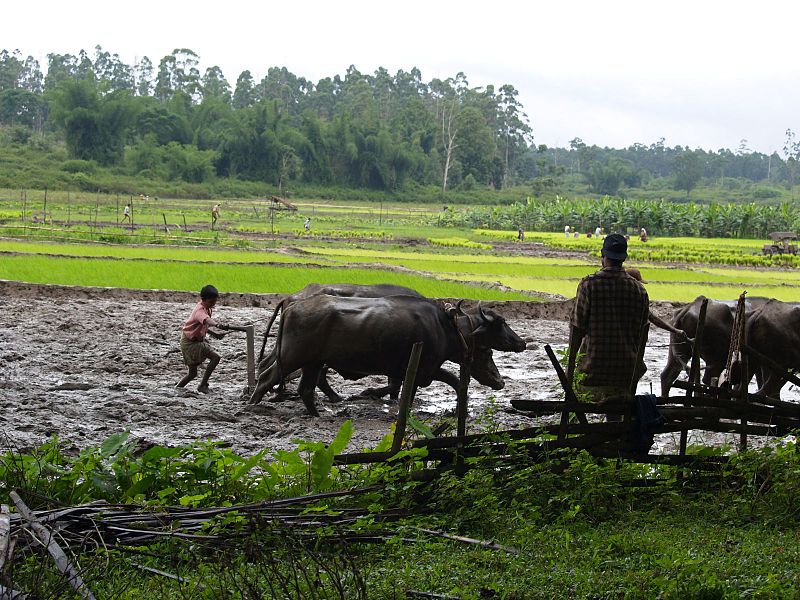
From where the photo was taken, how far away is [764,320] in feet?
36.7

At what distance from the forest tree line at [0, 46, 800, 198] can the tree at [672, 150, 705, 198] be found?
18 centimetres

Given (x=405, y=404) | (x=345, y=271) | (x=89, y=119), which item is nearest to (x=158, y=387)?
(x=405, y=404)

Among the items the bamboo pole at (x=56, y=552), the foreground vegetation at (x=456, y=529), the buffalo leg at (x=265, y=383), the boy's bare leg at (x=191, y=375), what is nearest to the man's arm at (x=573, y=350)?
the foreground vegetation at (x=456, y=529)

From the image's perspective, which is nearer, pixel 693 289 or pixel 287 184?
pixel 693 289

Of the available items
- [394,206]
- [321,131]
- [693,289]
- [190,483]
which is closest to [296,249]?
[693,289]

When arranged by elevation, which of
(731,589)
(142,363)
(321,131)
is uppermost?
(321,131)

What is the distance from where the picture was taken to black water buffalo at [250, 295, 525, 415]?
10.5m

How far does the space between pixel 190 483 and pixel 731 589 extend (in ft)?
10.6

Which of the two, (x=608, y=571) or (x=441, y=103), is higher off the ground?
(x=441, y=103)

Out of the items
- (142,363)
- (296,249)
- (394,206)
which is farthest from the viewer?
(394,206)

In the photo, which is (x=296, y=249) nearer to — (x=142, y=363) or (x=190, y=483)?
(x=142, y=363)

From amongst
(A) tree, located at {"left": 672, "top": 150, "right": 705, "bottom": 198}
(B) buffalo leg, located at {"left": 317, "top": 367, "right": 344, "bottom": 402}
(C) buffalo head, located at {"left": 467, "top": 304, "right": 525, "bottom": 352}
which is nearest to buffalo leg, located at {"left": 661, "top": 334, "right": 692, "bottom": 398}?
(C) buffalo head, located at {"left": 467, "top": 304, "right": 525, "bottom": 352}

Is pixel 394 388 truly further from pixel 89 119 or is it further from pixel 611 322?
pixel 89 119

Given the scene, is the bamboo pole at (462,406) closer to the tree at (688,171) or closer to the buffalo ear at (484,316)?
the buffalo ear at (484,316)
